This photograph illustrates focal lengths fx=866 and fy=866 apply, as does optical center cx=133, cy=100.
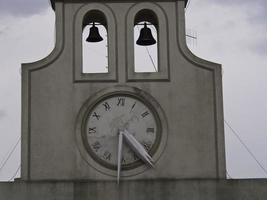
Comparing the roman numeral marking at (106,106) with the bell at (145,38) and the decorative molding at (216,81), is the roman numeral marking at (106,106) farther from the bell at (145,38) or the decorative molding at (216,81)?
the bell at (145,38)

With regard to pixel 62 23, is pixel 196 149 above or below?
below

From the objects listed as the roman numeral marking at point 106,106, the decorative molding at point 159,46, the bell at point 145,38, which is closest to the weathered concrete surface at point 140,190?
the roman numeral marking at point 106,106

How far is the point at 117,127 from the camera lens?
19828mm

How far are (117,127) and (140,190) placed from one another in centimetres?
157

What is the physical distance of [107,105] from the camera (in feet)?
65.5

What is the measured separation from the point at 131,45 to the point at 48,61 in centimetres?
198

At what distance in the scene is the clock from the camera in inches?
773

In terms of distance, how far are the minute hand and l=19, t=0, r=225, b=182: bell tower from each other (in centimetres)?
2

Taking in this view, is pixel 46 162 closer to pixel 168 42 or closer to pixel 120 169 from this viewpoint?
pixel 120 169

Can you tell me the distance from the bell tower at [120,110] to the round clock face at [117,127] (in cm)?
2

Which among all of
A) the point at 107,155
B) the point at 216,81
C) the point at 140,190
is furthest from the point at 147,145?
the point at 216,81

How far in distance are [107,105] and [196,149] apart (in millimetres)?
2279

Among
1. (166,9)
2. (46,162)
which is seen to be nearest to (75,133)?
(46,162)

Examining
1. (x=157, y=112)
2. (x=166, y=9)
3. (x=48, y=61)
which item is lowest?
(x=157, y=112)
